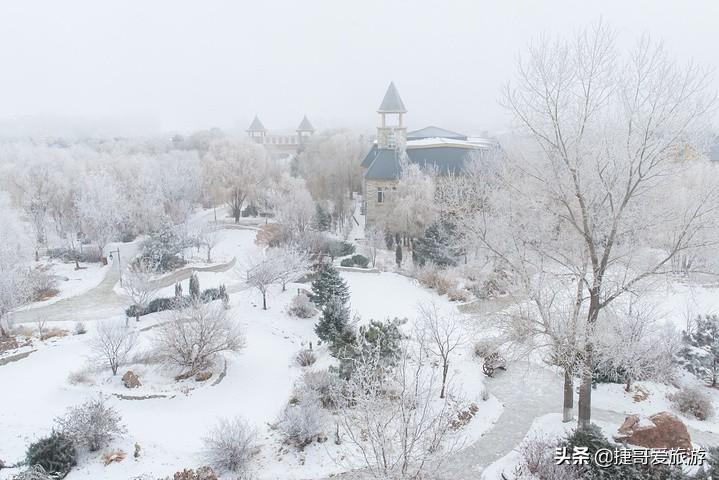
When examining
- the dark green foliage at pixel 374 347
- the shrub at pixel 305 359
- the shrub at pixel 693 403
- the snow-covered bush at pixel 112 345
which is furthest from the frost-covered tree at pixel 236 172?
the shrub at pixel 693 403

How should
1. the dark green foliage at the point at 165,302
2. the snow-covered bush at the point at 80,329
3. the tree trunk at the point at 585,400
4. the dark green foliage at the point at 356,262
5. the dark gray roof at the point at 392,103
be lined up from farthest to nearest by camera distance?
the dark gray roof at the point at 392,103, the dark green foliage at the point at 356,262, the dark green foliage at the point at 165,302, the snow-covered bush at the point at 80,329, the tree trunk at the point at 585,400

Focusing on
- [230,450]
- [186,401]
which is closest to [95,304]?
[186,401]

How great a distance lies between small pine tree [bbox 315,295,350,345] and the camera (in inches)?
693

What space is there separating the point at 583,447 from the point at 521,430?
241cm

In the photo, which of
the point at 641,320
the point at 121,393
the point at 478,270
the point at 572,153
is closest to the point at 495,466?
the point at 641,320

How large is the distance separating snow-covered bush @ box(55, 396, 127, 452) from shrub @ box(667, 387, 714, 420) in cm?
1438

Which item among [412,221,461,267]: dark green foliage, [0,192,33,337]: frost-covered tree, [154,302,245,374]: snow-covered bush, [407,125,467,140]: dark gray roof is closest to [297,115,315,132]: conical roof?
[407,125,467,140]: dark gray roof

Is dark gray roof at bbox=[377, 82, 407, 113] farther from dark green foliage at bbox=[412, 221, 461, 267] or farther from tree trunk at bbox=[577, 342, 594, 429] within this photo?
tree trunk at bbox=[577, 342, 594, 429]

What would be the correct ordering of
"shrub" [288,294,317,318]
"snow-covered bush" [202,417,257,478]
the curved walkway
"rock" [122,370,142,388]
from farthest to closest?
the curved walkway, "shrub" [288,294,317,318], "rock" [122,370,142,388], "snow-covered bush" [202,417,257,478]

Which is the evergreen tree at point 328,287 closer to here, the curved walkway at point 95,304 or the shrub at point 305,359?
the shrub at point 305,359

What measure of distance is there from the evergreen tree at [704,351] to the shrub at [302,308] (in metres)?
12.7

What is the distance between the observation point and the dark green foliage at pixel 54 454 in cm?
1119

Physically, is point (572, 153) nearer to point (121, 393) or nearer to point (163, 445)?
point (163, 445)

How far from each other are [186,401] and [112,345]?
2970mm
